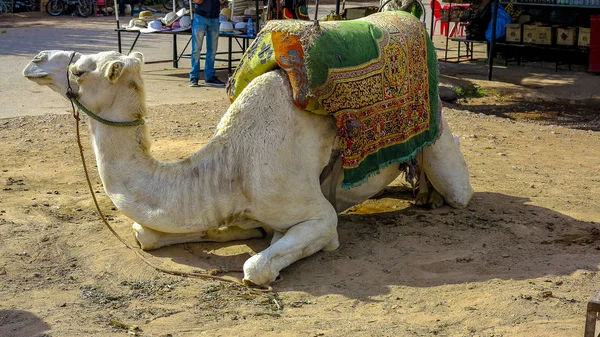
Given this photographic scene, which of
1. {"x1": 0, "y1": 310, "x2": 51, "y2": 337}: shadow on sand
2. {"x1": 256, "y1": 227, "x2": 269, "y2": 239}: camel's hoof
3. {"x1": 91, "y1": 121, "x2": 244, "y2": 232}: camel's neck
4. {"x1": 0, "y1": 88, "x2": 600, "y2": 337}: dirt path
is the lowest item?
{"x1": 0, "y1": 310, "x2": 51, "y2": 337}: shadow on sand

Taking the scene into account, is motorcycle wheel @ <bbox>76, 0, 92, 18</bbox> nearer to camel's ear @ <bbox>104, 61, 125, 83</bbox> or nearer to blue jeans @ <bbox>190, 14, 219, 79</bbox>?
blue jeans @ <bbox>190, 14, 219, 79</bbox>

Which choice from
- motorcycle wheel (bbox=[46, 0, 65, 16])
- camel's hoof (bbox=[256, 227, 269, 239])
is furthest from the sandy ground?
motorcycle wheel (bbox=[46, 0, 65, 16])

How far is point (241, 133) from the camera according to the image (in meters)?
5.29

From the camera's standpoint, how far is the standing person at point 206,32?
13.3 metres

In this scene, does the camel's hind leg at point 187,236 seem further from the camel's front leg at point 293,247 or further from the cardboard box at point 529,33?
the cardboard box at point 529,33

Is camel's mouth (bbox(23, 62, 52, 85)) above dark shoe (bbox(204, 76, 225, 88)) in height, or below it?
above

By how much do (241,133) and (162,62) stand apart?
1147cm

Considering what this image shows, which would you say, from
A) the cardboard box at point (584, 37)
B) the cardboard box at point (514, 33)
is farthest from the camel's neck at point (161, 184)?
the cardboard box at point (514, 33)

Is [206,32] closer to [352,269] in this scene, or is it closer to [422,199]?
[422,199]

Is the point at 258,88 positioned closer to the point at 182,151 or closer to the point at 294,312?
the point at 294,312

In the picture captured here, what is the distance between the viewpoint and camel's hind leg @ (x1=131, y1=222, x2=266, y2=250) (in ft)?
18.0

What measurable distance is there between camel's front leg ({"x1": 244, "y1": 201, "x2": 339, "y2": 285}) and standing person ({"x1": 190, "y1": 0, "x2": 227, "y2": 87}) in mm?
8407

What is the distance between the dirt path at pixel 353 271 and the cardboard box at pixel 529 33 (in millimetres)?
8465

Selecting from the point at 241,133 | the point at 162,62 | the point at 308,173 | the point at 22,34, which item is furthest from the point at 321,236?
the point at 22,34
